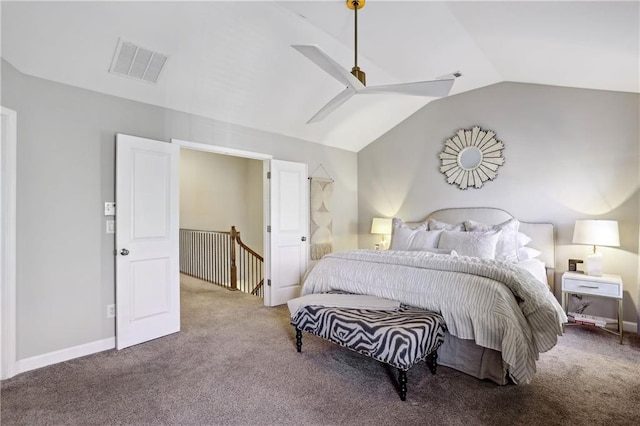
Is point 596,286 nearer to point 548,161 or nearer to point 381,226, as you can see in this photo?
point 548,161

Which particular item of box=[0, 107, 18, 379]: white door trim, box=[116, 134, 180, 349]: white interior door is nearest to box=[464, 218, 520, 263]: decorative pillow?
box=[116, 134, 180, 349]: white interior door

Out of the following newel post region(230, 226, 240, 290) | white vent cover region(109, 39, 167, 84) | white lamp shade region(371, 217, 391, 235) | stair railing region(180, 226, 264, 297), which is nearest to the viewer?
white vent cover region(109, 39, 167, 84)

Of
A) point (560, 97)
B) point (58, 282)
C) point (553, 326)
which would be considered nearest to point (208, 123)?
point (58, 282)

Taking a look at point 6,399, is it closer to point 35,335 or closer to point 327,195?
point 35,335

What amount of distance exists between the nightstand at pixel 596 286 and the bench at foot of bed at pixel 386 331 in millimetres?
1870

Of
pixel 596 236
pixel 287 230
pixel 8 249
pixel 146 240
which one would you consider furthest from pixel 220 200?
pixel 596 236

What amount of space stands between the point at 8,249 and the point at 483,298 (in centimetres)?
356

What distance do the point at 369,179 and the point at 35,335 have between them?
4683mm

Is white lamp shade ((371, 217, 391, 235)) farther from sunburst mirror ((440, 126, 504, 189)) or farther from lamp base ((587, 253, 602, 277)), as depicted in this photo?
lamp base ((587, 253, 602, 277))

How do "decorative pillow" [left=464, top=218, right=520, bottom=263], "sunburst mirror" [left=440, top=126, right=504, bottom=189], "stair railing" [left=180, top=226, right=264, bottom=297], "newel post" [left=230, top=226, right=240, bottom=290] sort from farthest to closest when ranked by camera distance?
"stair railing" [left=180, top=226, right=264, bottom=297], "newel post" [left=230, top=226, right=240, bottom=290], "sunburst mirror" [left=440, top=126, right=504, bottom=189], "decorative pillow" [left=464, top=218, right=520, bottom=263]

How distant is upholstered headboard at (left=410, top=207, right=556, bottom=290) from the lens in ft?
12.6

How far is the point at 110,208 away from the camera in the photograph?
302cm

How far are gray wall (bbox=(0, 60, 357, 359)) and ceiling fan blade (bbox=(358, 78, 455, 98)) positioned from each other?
2317mm

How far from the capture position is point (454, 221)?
179 inches
